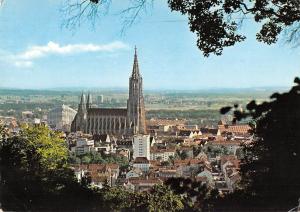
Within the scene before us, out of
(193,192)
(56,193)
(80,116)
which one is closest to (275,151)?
(193,192)

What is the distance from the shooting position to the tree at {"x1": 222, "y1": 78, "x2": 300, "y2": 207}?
180 cm

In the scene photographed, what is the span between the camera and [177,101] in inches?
90.0

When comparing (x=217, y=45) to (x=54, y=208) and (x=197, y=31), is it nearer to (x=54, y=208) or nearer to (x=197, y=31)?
(x=197, y=31)

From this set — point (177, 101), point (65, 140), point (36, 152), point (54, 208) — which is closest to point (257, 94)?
point (177, 101)

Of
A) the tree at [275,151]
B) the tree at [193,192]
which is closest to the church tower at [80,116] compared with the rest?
the tree at [193,192]

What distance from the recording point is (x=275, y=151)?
204 cm

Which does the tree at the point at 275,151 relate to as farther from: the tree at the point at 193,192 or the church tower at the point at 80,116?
the church tower at the point at 80,116

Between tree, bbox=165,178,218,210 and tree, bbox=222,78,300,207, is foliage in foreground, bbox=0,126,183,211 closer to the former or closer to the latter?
tree, bbox=165,178,218,210

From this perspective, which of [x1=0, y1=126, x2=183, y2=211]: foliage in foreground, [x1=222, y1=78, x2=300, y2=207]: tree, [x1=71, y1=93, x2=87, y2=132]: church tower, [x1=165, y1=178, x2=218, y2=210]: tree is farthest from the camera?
[x1=71, y1=93, x2=87, y2=132]: church tower

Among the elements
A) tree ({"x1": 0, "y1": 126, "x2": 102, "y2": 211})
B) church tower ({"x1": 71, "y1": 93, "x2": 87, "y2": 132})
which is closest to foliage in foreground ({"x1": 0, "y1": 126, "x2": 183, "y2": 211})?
tree ({"x1": 0, "y1": 126, "x2": 102, "y2": 211})

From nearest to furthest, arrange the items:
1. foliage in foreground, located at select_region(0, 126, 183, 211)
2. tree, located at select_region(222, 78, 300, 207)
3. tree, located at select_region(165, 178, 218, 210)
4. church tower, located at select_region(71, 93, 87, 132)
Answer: tree, located at select_region(222, 78, 300, 207) < tree, located at select_region(165, 178, 218, 210) < foliage in foreground, located at select_region(0, 126, 183, 211) < church tower, located at select_region(71, 93, 87, 132)

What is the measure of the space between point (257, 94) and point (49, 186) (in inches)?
43.9

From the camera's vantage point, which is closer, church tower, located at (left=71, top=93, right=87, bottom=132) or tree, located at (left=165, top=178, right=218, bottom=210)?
tree, located at (left=165, top=178, right=218, bottom=210)

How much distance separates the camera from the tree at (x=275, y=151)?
1.80 meters
